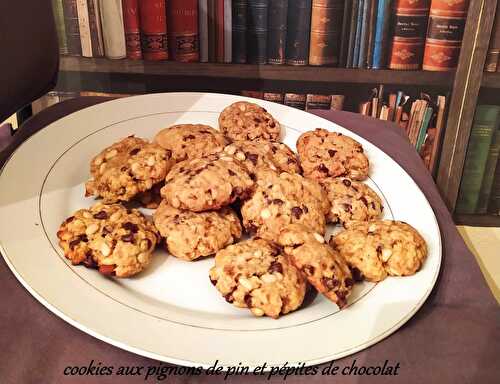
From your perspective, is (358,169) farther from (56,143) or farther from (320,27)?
(320,27)

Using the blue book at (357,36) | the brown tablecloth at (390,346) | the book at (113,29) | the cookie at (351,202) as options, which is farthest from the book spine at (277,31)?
the brown tablecloth at (390,346)

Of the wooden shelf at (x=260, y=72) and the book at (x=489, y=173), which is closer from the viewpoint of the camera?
the wooden shelf at (x=260, y=72)

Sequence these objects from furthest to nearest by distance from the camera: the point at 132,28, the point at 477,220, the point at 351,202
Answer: the point at 477,220, the point at 132,28, the point at 351,202

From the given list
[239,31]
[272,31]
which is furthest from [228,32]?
[272,31]

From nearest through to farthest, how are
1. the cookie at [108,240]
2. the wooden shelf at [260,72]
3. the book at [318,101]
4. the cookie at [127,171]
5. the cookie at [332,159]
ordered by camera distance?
the cookie at [108,240], the cookie at [127,171], the cookie at [332,159], the wooden shelf at [260,72], the book at [318,101]

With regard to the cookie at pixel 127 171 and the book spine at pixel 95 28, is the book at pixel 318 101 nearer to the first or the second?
the book spine at pixel 95 28

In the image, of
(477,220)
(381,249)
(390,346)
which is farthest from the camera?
(477,220)

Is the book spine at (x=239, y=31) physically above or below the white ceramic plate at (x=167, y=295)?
above

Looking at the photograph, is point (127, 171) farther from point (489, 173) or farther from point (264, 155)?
point (489, 173)
